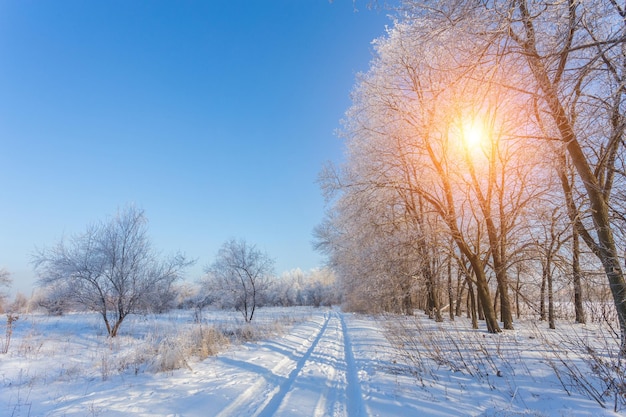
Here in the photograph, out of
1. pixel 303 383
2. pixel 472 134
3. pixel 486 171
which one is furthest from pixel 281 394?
pixel 486 171

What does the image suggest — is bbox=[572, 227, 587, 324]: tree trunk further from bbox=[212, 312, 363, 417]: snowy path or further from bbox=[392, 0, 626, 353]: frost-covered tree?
bbox=[212, 312, 363, 417]: snowy path

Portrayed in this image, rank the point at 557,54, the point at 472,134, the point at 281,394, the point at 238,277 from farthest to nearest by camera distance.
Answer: the point at 238,277 → the point at 472,134 → the point at 281,394 → the point at 557,54

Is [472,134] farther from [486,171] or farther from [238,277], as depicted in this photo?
[238,277]

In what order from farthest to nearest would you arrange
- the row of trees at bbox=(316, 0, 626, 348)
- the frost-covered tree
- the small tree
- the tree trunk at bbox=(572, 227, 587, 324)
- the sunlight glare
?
the small tree, the sunlight glare, the tree trunk at bbox=(572, 227, 587, 324), the row of trees at bbox=(316, 0, 626, 348), the frost-covered tree

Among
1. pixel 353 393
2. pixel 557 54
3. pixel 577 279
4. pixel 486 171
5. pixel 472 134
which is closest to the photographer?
pixel 557 54

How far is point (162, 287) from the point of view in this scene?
55.8 ft

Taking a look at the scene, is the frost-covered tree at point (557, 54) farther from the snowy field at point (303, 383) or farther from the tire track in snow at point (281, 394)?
the tire track in snow at point (281, 394)

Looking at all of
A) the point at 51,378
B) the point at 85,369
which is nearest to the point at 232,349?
the point at 85,369

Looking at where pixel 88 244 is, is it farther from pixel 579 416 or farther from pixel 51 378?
pixel 579 416

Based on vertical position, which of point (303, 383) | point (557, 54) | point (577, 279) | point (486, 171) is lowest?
point (303, 383)

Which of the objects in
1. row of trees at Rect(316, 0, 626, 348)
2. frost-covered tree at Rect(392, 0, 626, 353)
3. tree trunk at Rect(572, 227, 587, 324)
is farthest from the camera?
tree trunk at Rect(572, 227, 587, 324)

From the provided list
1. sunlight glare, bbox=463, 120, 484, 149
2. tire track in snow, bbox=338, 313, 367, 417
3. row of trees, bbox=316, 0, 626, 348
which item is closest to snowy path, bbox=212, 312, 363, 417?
tire track in snow, bbox=338, 313, 367, 417

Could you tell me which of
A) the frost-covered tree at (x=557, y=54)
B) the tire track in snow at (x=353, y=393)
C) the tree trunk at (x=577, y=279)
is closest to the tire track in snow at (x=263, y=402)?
the tire track in snow at (x=353, y=393)

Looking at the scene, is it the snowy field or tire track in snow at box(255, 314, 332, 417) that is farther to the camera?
tire track in snow at box(255, 314, 332, 417)
